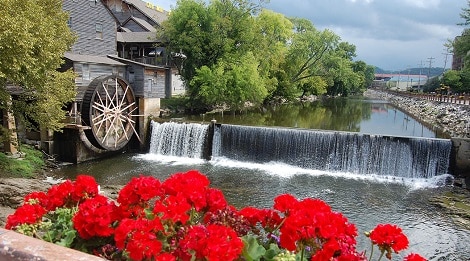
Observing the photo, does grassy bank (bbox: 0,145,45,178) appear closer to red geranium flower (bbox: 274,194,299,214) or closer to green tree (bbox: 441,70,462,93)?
red geranium flower (bbox: 274,194,299,214)

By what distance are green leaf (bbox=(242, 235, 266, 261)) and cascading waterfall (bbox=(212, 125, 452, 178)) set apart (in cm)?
1415

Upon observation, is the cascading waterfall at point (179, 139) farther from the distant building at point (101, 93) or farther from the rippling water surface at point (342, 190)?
the distant building at point (101, 93)

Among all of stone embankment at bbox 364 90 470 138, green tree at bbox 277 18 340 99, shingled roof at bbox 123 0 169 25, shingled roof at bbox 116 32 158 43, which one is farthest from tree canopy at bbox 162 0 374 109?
stone embankment at bbox 364 90 470 138

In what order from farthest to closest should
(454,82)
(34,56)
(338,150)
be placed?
(454,82) < (338,150) < (34,56)

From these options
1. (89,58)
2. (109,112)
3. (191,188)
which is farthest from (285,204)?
(89,58)

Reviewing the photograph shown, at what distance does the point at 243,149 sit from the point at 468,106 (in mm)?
17546

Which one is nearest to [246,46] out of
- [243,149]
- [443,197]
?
[243,149]

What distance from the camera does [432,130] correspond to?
987 inches

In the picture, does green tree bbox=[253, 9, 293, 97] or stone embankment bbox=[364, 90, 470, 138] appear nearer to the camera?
stone embankment bbox=[364, 90, 470, 138]

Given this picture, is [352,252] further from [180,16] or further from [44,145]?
[180,16]

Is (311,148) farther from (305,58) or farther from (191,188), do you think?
(305,58)

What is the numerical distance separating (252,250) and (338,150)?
Answer: 14365 mm

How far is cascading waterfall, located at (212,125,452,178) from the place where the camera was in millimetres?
15086

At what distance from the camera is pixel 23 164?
528 inches
